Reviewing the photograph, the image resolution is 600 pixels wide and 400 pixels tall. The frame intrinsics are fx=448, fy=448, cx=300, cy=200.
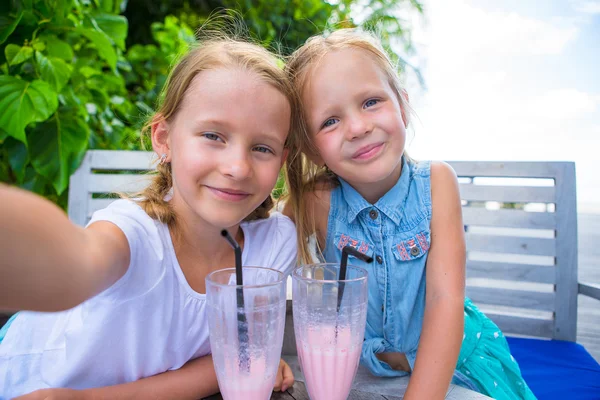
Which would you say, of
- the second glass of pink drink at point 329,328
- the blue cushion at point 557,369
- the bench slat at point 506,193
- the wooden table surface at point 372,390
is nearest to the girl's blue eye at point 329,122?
the second glass of pink drink at point 329,328

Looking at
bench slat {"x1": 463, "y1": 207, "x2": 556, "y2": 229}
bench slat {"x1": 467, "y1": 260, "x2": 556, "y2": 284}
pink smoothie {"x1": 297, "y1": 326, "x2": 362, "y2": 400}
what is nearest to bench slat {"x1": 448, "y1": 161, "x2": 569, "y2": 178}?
bench slat {"x1": 463, "y1": 207, "x2": 556, "y2": 229}

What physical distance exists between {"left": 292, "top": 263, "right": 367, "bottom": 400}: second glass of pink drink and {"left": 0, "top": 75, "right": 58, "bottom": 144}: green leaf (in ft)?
5.67

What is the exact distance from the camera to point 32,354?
122 cm

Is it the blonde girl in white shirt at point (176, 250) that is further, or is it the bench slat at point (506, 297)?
the bench slat at point (506, 297)

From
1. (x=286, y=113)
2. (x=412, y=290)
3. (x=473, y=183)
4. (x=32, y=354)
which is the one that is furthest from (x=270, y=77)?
(x=473, y=183)

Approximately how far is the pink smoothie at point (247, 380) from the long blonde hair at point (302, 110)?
683 mm

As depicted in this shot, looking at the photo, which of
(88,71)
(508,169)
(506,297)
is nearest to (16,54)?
(88,71)

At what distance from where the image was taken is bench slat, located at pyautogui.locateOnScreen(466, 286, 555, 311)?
2.32 metres

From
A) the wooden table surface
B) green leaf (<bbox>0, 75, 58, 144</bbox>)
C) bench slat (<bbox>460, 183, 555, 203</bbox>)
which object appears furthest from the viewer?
bench slat (<bbox>460, 183, 555, 203</bbox>)

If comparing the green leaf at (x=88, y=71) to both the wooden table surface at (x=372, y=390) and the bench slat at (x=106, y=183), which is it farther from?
the wooden table surface at (x=372, y=390)

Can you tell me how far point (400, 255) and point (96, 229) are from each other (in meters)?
0.88

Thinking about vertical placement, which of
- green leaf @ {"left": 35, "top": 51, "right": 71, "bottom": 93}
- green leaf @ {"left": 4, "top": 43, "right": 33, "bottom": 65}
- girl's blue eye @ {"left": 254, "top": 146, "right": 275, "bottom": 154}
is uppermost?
green leaf @ {"left": 4, "top": 43, "right": 33, "bottom": 65}

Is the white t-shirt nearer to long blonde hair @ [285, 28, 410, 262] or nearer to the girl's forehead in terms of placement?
long blonde hair @ [285, 28, 410, 262]

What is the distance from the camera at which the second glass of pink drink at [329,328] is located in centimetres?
77
